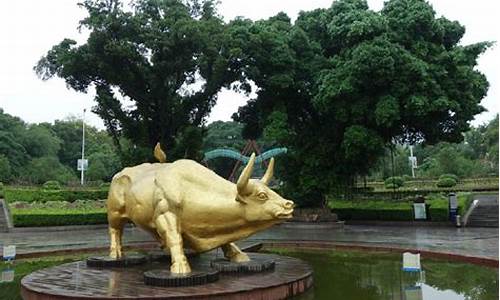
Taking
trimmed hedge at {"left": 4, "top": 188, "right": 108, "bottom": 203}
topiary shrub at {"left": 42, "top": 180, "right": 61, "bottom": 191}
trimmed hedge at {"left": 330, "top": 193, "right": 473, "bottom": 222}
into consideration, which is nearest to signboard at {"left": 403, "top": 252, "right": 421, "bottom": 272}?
trimmed hedge at {"left": 330, "top": 193, "right": 473, "bottom": 222}

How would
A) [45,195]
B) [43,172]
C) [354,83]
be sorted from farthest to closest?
1. [43,172]
2. [45,195]
3. [354,83]

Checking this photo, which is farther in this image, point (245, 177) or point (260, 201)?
point (260, 201)

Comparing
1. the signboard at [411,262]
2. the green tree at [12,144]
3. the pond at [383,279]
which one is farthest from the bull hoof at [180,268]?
the green tree at [12,144]

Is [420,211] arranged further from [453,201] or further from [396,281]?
[396,281]

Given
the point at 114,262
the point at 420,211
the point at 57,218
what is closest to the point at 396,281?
the point at 114,262

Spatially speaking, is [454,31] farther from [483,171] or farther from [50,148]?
[50,148]

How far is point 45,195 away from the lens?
31328 mm

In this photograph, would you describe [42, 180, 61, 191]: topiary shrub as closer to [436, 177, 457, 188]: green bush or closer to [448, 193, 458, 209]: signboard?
[448, 193, 458, 209]: signboard

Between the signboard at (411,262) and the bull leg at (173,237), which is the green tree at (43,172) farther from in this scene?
the signboard at (411,262)

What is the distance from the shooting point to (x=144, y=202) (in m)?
9.61

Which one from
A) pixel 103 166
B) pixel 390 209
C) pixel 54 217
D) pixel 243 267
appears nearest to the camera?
pixel 243 267

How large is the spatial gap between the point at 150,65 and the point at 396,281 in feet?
77.4

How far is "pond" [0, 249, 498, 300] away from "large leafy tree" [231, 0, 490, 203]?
11662 millimetres

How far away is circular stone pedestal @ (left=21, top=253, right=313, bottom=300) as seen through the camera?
25.1 ft
